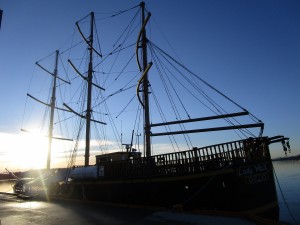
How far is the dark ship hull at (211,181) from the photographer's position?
38.3 ft

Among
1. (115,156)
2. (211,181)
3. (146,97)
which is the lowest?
(211,181)

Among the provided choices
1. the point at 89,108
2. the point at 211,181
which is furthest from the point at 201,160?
the point at 89,108

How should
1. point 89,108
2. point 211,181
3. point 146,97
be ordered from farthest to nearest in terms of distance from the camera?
point 89,108 → point 146,97 → point 211,181

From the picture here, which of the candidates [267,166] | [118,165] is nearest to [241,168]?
[267,166]

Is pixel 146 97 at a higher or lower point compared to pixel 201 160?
higher

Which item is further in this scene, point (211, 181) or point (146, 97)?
point (146, 97)

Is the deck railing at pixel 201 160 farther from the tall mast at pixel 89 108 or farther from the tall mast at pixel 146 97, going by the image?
the tall mast at pixel 89 108

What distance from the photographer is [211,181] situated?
12.1 metres

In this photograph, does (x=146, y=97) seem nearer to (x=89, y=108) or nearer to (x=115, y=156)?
(x=115, y=156)

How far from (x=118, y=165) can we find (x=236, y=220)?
30.1ft

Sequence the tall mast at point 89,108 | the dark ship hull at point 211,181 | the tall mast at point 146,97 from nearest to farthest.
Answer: the dark ship hull at point 211,181
the tall mast at point 146,97
the tall mast at point 89,108

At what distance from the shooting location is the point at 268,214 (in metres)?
12.3

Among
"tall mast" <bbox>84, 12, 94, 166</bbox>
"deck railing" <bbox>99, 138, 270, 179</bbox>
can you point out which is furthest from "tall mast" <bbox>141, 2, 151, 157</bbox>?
"tall mast" <bbox>84, 12, 94, 166</bbox>

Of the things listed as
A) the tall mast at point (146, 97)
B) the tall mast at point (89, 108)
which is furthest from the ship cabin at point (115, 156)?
the tall mast at point (89, 108)
